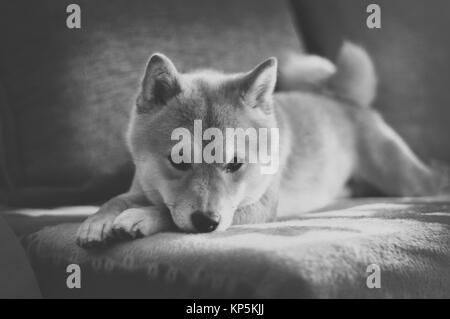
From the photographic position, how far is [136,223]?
0.94 metres

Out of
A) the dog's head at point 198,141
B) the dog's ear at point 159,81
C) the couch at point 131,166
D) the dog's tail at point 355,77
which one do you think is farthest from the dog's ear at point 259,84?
the dog's tail at point 355,77

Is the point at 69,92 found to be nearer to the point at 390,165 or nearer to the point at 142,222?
the point at 142,222

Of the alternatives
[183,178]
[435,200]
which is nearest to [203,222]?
[183,178]

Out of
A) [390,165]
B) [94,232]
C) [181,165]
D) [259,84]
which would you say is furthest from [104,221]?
[390,165]

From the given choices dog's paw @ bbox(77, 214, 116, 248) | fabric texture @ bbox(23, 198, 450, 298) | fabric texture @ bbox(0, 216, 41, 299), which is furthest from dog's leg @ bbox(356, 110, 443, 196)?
fabric texture @ bbox(0, 216, 41, 299)

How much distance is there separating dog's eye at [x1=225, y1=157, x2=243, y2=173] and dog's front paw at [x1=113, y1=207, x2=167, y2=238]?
16 centimetres

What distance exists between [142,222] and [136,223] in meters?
0.01

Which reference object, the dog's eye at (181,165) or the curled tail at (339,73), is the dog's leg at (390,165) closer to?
the curled tail at (339,73)

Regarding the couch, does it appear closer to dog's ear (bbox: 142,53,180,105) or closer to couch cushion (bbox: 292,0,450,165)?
couch cushion (bbox: 292,0,450,165)

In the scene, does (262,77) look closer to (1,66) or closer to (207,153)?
(207,153)

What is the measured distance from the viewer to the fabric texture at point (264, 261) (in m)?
0.79

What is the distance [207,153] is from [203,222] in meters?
0.13

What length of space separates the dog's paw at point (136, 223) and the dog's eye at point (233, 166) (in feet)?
0.53
